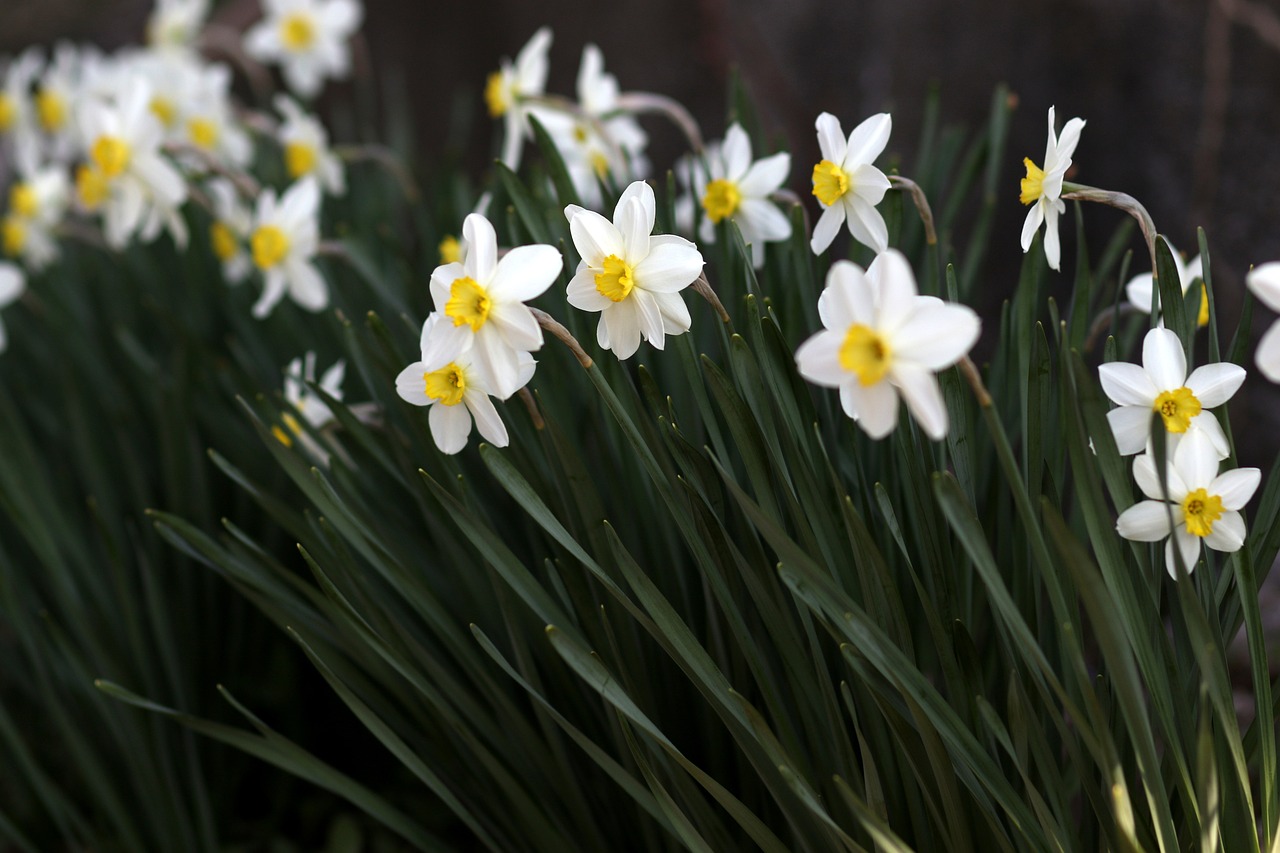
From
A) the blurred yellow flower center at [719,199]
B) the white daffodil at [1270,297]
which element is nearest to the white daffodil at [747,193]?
the blurred yellow flower center at [719,199]

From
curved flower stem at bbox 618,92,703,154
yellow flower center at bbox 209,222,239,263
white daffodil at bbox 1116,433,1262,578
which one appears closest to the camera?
white daffodil at bbox 1116,433,1262,578

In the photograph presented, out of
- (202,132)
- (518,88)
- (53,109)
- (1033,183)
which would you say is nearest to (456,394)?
(1033,183)

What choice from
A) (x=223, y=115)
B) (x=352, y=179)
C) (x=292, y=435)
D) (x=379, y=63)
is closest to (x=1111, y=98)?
(x=292, y=435)

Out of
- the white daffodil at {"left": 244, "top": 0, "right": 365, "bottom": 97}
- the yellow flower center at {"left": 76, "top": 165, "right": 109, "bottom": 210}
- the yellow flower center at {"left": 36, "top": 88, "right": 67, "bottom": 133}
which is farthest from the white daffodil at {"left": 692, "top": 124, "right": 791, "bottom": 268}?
the yellow flower center at {"left": 36, "top": 88, "right": 67, "bottom": 133}

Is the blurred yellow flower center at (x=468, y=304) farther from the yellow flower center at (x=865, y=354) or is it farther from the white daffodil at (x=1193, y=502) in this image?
the white daffodil at (x=1193, y=502)

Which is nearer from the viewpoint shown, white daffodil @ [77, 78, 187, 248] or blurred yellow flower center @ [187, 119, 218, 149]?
white daffodil @ [77, 78, 187, 248]

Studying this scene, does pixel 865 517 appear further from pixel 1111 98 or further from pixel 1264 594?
pixel 1264 594

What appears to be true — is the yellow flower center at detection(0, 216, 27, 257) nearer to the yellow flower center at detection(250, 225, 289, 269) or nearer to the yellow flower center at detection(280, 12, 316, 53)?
the yellow flower center at detection(280, 12, 316, 53)
